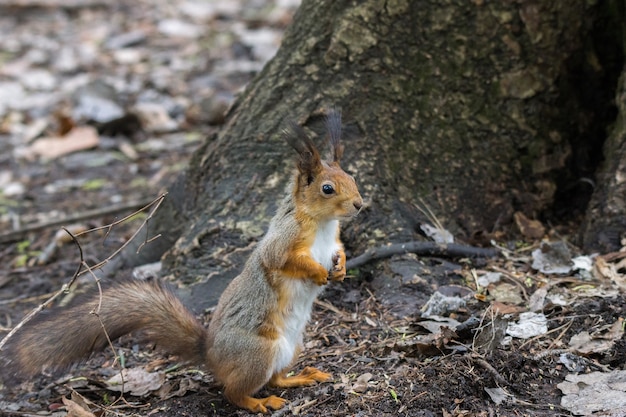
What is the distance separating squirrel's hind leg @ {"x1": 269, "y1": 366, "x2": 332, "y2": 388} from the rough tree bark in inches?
32.4

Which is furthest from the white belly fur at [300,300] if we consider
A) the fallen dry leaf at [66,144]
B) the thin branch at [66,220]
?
the fallen dry leaf at [66,144]

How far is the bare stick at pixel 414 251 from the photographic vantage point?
3.92 meters

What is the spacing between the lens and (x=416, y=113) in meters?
4.09

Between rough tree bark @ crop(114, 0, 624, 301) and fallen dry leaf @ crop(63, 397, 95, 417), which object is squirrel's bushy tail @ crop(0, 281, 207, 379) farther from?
rough tree bark @ crop(114, 0, 624, 301)

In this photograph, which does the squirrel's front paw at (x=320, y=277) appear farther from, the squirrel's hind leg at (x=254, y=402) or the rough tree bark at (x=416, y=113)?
the rough tree bark at (x=416, y=113)

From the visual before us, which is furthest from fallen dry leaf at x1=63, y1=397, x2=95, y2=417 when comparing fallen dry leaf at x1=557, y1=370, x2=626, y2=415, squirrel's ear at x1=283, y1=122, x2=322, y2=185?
fallen dry leaf at x1=557, y1=370, x2=626, y2=415

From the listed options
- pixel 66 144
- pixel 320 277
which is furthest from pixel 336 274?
pixel 66 144

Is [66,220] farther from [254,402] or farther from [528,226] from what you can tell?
[528,226]

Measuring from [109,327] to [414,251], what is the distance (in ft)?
5.05

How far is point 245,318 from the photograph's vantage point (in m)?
3.21

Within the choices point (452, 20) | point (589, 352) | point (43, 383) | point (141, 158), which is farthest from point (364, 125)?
point (141, 158)

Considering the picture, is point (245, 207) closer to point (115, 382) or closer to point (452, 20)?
point (115, 382)

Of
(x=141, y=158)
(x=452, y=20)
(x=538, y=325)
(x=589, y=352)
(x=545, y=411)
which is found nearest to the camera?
(x=545, y=411)

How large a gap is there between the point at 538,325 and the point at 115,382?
1.88 m
